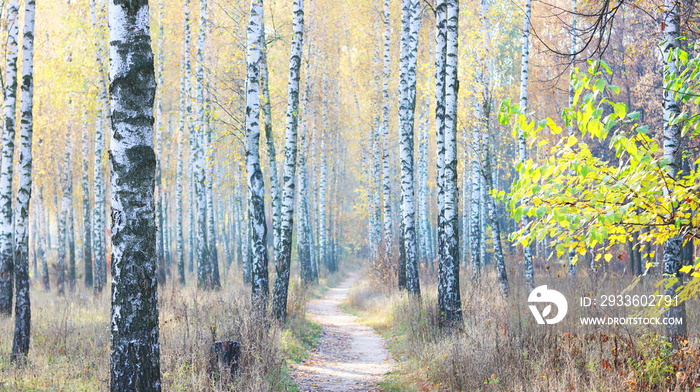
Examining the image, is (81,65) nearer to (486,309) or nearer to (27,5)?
(27,5)

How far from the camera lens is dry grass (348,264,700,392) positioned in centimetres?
509

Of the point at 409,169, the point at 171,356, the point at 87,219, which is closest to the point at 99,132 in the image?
the point at 87,219

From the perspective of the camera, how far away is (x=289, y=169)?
11656 millimetres

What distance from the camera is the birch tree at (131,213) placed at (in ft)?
13.9

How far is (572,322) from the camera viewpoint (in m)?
6.99

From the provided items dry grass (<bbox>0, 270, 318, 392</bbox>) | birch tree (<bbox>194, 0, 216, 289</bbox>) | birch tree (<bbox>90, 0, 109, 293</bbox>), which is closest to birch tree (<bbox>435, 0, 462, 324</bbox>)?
dry grass (<bbox>0, 270, 318, 392</bbox>)

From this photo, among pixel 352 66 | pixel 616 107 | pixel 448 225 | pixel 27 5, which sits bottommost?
pixel 448 225

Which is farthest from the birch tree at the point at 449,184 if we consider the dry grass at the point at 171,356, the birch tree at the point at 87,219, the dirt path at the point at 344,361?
the birch tree at the point at 87,219

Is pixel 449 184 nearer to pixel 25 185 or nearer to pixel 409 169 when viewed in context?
pixel 409 169

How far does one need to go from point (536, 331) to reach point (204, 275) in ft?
43.2

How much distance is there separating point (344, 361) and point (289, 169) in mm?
4324

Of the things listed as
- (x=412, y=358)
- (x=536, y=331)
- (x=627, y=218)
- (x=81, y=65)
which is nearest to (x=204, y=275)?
(x=81, y=65)

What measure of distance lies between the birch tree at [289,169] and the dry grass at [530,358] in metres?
2.92

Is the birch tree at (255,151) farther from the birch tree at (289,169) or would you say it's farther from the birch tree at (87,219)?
the birch tree at (87,219)
